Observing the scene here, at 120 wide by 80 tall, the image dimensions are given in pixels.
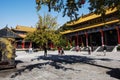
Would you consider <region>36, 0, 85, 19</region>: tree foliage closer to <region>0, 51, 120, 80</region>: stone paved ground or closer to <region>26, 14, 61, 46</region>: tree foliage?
<region>0, 51, 120, 80</region>: stone paved ground

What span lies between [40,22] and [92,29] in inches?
474

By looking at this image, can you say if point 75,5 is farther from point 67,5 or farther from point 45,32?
point 45,32

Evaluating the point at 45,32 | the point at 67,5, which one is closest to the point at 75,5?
the point at 67,5

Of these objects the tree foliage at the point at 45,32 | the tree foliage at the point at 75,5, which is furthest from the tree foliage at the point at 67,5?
the tree foliage at the point at 45,32

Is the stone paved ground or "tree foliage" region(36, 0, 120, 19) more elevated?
"tree foliage" region(36, 0, 120, 19)

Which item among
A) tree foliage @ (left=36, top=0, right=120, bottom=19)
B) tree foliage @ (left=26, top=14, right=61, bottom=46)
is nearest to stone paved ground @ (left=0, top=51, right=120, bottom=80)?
tree foliage @ (left=36, top=0, right=120, bottom=19)

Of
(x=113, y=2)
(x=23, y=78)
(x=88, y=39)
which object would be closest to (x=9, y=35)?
(x=23, y=78)

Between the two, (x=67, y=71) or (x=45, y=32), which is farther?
(x=45, y=32)

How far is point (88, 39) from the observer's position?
156 ft

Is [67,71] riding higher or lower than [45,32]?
lower

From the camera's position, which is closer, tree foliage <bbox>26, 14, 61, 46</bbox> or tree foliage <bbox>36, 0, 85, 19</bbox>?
tree foliage <bbox>36, 0, 85, 19</bbox>

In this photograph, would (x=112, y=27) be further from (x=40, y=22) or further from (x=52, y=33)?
(x=40, y=22)

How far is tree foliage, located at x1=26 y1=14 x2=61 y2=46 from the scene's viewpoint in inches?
1651

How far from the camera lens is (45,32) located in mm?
42688
